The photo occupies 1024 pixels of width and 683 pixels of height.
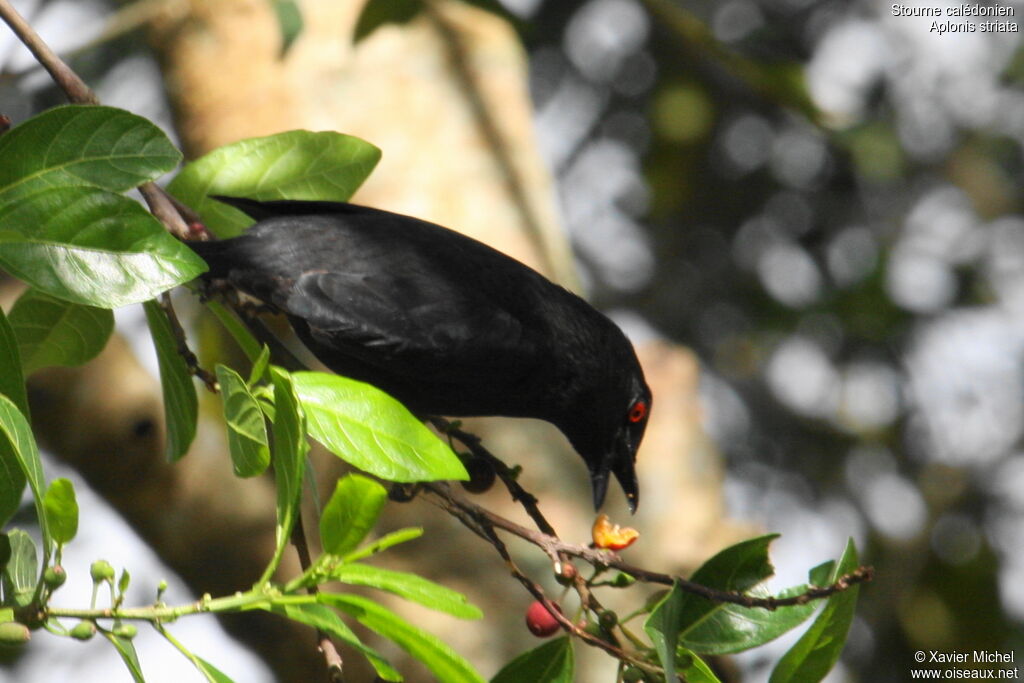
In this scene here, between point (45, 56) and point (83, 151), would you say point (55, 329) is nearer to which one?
point (45, 56)

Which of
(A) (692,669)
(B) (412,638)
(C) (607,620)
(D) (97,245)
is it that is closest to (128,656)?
(B) (412,638)

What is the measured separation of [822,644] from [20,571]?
4.72ft

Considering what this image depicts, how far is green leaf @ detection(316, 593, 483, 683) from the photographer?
157cm

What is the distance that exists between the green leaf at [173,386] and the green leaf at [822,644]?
140cm

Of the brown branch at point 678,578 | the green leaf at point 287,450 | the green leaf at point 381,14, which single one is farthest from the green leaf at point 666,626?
the green leaf at point 381,14

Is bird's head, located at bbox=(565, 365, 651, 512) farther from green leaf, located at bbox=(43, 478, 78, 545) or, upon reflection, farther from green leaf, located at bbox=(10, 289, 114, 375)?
green leaf, located at bbox=(43, 478, 78, 545)

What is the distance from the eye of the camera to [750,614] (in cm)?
189

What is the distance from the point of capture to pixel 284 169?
264 centimetres

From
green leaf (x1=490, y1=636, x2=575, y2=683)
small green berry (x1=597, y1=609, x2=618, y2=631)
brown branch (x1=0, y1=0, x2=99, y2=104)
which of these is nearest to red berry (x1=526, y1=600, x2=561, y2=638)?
green leaf (x1=490, y1=636, x2=575, y2=683)

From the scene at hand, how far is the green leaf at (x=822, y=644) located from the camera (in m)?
1.86

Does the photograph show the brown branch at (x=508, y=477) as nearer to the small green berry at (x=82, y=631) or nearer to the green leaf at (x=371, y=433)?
the green leaf at (x=371, y=433)

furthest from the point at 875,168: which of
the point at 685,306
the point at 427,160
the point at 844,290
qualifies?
the point at 427,160

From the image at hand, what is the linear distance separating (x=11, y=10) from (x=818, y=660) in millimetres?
2146

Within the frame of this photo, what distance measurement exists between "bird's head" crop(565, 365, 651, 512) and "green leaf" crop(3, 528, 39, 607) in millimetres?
1868
